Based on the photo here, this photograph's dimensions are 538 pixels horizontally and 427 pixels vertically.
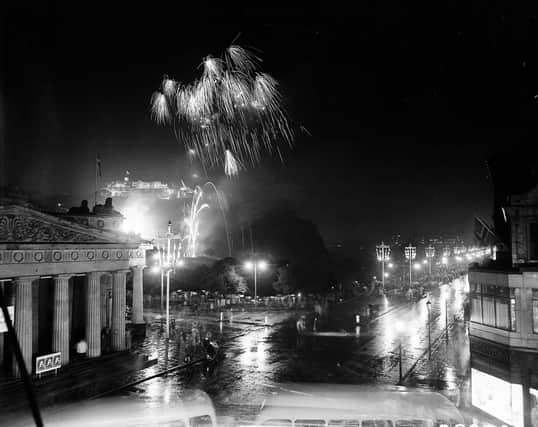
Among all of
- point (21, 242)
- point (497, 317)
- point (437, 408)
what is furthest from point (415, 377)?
point (21, 242)

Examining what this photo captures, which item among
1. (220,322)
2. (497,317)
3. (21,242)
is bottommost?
(220,322)

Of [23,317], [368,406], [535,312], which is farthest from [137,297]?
[535,312]

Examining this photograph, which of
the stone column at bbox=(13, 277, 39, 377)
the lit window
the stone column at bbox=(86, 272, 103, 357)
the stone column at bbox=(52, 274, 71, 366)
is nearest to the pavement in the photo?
the stone column at bbox=(86, 272, 103, 357)

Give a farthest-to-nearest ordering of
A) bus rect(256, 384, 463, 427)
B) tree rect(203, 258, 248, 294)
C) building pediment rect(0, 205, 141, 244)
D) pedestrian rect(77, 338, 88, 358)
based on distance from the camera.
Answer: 1. tree rect(203, 258, 248, 294)
2. pedestrian rect(77, 338, 88, 358)
3. building pediment rect(0, 205, 141, 244)
4. bus rect(256, 384, 463, 427)

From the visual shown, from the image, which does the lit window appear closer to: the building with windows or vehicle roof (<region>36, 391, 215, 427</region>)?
the building with windows

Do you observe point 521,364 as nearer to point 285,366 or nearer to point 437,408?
point 437,408

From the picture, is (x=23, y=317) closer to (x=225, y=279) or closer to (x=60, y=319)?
(x=60, y=319)
